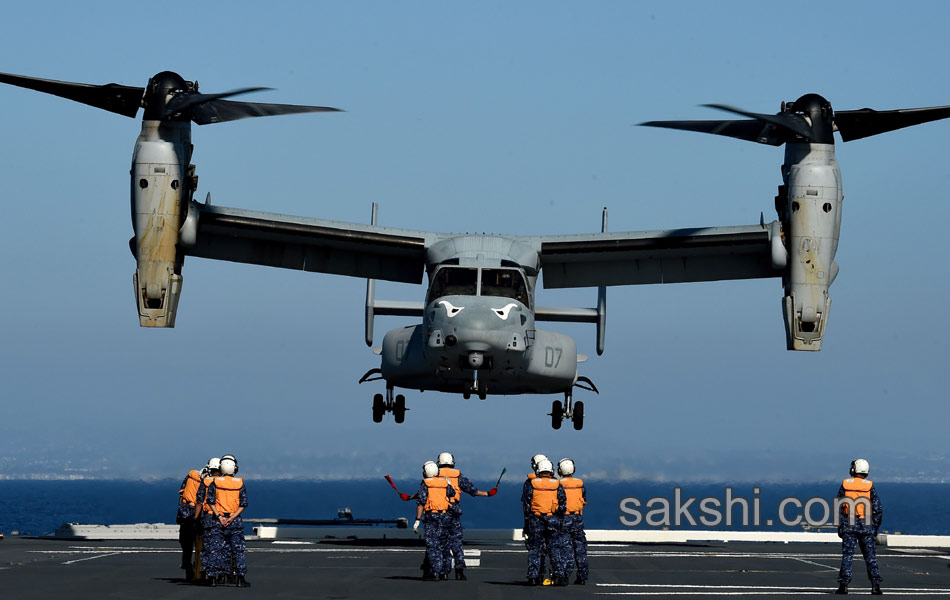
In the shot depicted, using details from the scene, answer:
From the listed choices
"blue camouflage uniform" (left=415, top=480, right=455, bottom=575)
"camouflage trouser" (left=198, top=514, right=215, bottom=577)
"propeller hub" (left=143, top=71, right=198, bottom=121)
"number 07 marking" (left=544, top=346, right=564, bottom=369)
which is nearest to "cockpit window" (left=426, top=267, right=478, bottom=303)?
"number 07 marking" (left=544, top=346, right=564, bottom=369)

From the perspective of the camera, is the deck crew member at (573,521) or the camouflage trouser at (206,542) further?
the deck crew member at (573,521)

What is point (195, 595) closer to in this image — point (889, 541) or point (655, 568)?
point (655, 568)

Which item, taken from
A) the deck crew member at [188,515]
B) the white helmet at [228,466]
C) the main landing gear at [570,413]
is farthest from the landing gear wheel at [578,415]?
the white helmet at [228,466]

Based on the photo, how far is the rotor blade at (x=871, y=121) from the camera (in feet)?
90.5

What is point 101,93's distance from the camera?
90.0 ft

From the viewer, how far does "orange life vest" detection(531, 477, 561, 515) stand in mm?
19359

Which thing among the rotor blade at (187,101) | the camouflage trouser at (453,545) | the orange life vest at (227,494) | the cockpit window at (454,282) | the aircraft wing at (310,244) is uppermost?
the rotor blade at (187,101)

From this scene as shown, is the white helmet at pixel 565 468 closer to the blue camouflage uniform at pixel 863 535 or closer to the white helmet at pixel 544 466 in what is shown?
the white helmet at pixel 544 466

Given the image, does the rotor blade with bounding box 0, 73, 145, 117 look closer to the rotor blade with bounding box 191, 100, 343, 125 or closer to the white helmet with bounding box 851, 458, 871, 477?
the rotor blade with bounding box 191, 100, 343, 125

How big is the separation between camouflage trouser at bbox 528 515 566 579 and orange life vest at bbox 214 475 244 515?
4.24m

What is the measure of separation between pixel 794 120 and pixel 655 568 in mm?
9771

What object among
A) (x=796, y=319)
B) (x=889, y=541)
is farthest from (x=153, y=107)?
(x=889, y=541)

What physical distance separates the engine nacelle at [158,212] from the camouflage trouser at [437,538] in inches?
374

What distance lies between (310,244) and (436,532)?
13394 millimetres
